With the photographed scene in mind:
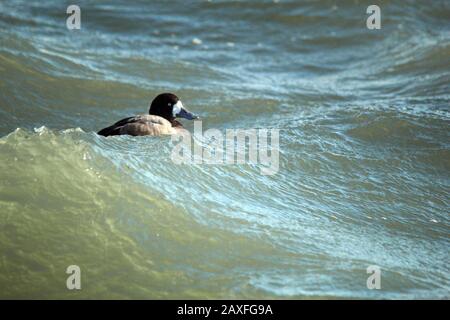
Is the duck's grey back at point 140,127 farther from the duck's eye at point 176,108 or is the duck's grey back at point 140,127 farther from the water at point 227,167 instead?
the duck's eye at point 176,108

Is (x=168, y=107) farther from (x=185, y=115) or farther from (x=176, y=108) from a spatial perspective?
(x=185, y=115)

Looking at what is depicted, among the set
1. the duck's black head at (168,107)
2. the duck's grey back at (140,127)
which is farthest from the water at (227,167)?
the duck's black head at (168,107)

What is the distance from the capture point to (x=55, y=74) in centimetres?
1130

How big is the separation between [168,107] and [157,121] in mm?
885

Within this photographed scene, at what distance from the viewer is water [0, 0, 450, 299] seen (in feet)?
19.6

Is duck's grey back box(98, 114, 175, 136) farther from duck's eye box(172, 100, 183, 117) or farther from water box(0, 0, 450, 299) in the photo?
duck's eye box(172, 100, 183, 117)

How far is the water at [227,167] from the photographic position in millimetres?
5988

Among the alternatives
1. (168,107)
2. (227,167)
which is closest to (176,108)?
(168,107)

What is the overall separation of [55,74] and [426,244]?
625 centimetres

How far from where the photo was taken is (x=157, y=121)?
9.02m

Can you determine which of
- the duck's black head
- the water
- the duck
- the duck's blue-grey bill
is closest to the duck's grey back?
the duck

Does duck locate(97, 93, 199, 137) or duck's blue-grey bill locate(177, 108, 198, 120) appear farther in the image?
duck's blue-grey bill locate(177, 108, 198, 120)
